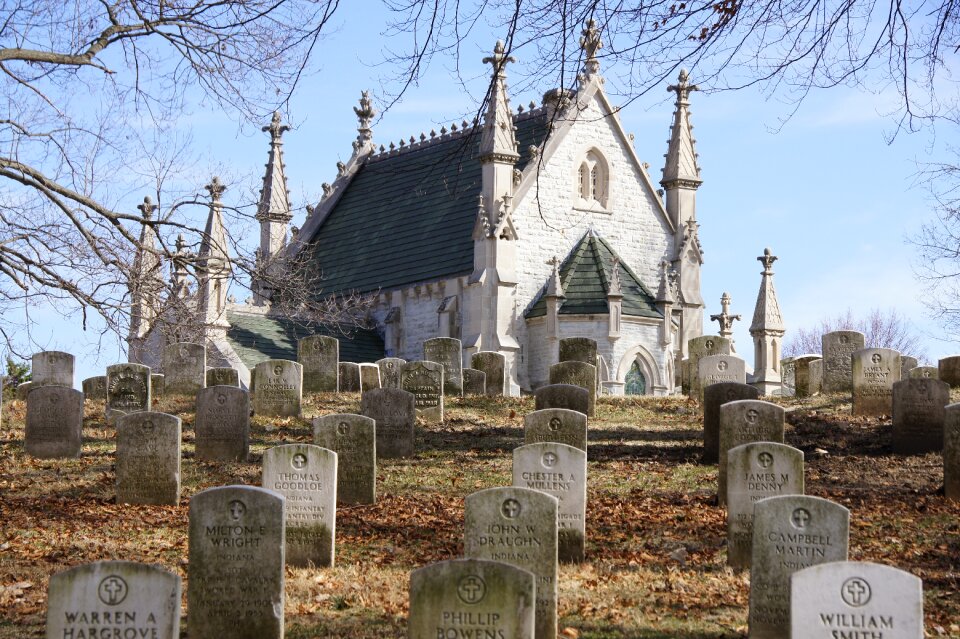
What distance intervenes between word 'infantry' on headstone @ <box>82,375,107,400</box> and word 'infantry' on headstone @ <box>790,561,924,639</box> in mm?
18792

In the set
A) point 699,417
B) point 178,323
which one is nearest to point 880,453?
point 699,417

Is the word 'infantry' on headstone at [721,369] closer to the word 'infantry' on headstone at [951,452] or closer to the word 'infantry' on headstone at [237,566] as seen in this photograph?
the word 'infantry' on headstone at [951,452]

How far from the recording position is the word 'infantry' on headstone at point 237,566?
9297mm

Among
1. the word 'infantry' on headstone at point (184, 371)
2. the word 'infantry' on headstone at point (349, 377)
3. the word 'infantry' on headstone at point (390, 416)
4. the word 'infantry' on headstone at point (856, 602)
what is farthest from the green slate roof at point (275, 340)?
the word 'infantry' on headstone at point (856, 602)

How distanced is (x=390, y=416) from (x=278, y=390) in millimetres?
4084

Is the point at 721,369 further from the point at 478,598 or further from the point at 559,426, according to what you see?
the point at 478,598

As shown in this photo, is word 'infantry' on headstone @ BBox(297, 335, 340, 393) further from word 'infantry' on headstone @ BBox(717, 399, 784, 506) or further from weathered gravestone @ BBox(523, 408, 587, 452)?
word 'infantry' on headstone @ BBox(717, 399, 784, 506)

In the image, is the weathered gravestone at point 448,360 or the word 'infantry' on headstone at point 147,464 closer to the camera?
the word 'infantry' on headstone at point 147,464

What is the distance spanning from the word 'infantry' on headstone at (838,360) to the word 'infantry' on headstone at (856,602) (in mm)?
17477

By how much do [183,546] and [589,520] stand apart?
4.18m

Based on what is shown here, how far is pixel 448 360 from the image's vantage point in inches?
1030

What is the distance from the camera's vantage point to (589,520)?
565 inches

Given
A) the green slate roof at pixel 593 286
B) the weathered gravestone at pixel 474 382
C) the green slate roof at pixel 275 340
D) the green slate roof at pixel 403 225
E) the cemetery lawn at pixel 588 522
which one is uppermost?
the green slate roof at pixel 403 225

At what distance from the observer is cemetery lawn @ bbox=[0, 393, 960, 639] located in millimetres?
10508
